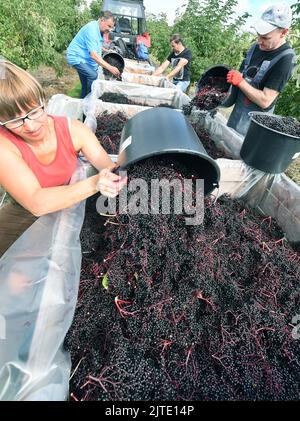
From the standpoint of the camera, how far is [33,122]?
1348 mm

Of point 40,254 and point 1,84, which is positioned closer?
point 1,84

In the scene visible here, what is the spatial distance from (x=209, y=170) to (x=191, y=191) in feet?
0.52

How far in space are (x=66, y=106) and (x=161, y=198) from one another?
243cm

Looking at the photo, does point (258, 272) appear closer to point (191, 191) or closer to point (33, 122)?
point (191, 191)

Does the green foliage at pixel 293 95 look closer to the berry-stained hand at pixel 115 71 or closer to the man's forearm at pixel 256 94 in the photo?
the man's forearm at pixel 256 94

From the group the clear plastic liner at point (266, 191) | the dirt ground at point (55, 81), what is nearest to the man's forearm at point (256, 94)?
the clear plastic liner at point (266, 191)

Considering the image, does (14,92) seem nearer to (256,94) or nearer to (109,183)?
(109,183)

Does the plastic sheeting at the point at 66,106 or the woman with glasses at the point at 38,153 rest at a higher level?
the woman with glasses at the point at 38,153

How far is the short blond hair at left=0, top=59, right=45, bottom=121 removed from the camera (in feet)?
4.02

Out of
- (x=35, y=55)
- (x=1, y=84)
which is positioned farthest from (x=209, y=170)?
(x=35, y=55)

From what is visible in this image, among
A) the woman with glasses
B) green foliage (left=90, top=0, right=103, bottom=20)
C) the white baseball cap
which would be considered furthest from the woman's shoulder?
green foliage (left=90, top=0, right=103, bottom=20)

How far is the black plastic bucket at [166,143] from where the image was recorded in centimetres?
127

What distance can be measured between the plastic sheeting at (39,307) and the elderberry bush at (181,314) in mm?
102
